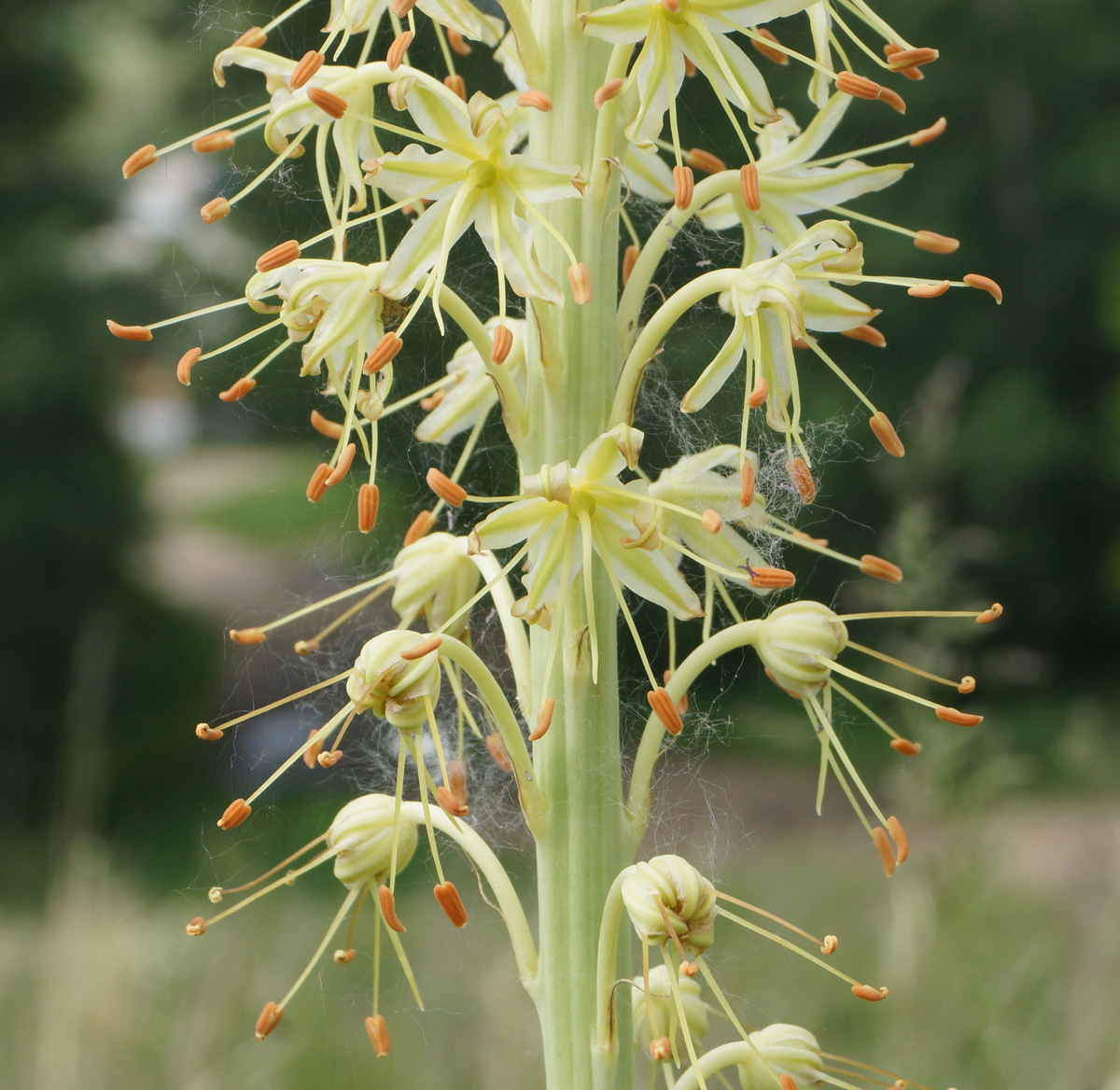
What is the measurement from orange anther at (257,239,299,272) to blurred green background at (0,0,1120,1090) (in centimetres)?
45

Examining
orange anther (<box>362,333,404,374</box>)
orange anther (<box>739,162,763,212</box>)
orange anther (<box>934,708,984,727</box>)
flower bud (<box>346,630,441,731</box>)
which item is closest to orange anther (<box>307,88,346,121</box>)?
orange anther (<box>362,333,404,374</box>)

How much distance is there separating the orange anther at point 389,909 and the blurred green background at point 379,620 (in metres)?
0.48

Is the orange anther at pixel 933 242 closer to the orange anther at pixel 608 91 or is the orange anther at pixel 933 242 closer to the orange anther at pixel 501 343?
the orange anther at pixel 608 91

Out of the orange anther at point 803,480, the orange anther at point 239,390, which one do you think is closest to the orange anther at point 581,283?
the orange anther at point 803,480

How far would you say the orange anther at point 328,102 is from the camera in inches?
58.6

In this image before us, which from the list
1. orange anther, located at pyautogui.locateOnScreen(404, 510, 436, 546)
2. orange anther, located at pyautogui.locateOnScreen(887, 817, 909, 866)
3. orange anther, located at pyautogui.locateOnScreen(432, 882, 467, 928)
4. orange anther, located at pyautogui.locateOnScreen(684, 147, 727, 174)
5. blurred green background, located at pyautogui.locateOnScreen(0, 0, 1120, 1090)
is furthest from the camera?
blurred green background, located at pyautogui.locateOnScreen(0, 0, 1120, 1090)

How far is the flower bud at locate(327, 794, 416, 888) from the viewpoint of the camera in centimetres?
161

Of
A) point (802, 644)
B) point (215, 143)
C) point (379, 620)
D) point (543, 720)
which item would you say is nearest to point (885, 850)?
point (802, 644)

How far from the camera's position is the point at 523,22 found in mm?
1587

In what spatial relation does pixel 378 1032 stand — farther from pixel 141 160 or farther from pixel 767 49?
pixel 767 49

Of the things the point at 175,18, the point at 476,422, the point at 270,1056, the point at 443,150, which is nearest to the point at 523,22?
the point at 443,150

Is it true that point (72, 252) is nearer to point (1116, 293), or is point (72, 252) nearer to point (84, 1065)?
point (84, 1065)

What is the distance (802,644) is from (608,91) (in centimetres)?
79

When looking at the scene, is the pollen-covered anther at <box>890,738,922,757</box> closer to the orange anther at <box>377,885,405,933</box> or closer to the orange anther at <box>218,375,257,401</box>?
the orange anther at <box>377,885,405,933</box>
